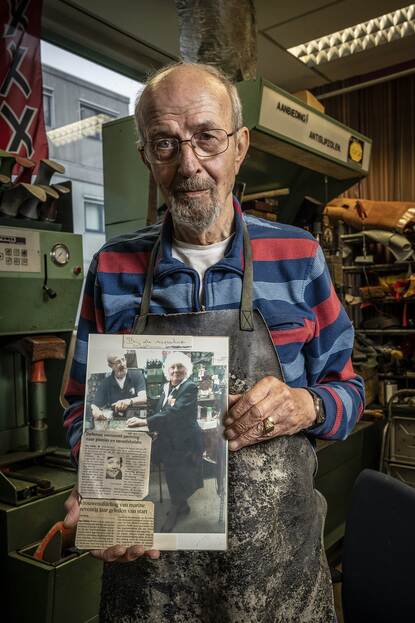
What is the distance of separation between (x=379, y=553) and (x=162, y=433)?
0.76 m

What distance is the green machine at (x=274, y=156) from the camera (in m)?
2.38

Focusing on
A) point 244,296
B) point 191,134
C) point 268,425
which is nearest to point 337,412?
point 268,425

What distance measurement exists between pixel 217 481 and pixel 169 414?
0.15 m

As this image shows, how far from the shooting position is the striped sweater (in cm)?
113

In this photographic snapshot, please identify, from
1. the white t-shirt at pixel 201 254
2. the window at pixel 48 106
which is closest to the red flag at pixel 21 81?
the window at pixel 48 106

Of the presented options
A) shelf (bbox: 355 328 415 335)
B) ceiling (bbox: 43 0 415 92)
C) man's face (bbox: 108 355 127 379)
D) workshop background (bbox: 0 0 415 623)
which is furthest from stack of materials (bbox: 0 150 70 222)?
shelf (bbox: 355 328 415 335)

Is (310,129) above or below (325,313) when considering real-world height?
above

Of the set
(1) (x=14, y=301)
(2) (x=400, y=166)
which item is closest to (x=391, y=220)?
(2) (x=400, y=166)

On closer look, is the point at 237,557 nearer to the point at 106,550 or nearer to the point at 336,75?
the point at 106,550

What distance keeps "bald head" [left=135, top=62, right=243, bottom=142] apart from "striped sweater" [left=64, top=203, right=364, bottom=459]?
23cm

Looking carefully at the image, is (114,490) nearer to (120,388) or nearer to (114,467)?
(114,467)

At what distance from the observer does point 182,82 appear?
43.5 inches

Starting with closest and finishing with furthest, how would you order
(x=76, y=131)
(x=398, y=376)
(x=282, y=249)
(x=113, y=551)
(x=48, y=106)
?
1. (x=113, y=551)
2. (x=282, y=249)
3. (x=48, y=106)
4. (x=76, y=131)
5. (x=398, y=376)

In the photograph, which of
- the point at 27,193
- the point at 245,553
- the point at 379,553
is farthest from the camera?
the point at 27,193
